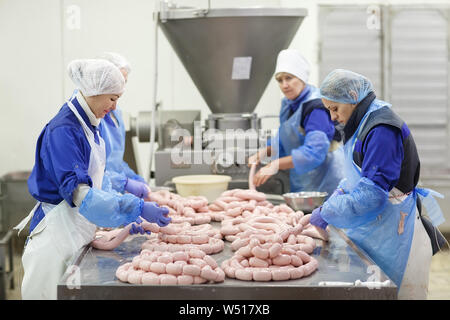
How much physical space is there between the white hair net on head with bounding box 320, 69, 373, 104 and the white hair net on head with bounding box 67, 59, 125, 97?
0.81 metres

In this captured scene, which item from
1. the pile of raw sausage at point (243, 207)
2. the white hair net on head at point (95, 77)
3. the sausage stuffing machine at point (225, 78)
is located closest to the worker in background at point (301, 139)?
the sausage stuffing machine at point (225, 78)

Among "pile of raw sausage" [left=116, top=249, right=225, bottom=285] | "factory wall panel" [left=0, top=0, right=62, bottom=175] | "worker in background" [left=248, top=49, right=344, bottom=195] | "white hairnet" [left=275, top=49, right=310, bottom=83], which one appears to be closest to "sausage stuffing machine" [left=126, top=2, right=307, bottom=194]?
"worker in background" [left=248, top=49, right=344, bottom=195]

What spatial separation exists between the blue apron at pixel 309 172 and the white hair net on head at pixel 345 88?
1.37 meters

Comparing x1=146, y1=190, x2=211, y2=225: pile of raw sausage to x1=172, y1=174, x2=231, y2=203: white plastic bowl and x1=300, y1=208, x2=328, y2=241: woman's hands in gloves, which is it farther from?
x1=300, y1=208, x2=328, y2=241: woman's hands in gloves

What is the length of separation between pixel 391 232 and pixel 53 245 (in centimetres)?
131

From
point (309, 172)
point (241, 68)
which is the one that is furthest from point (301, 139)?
point (241, 68)

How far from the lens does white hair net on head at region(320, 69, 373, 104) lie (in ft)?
7.06

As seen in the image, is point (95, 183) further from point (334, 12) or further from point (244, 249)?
point (334, 12)

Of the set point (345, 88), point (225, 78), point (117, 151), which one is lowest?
point (117, 151)

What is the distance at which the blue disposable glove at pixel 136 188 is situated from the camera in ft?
9.64

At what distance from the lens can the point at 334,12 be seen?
528cm

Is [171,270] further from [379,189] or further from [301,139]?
[301,139]

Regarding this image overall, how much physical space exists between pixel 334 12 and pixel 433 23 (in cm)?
95

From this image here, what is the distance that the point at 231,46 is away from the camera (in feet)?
11.8
